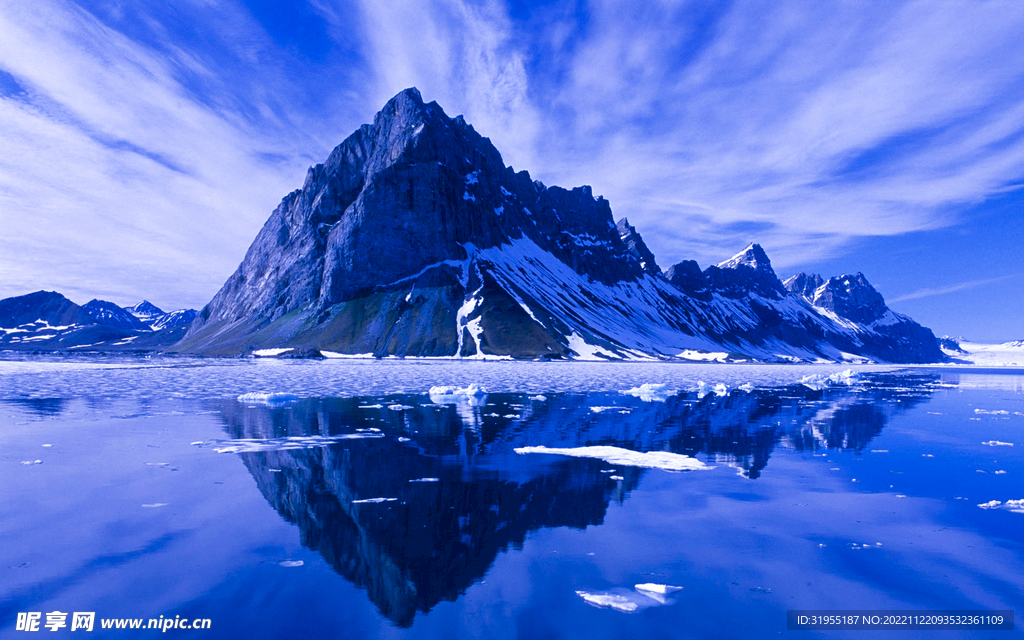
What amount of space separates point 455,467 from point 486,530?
626cm

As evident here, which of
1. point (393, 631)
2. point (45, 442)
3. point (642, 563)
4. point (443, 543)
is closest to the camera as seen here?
point (393, 631)

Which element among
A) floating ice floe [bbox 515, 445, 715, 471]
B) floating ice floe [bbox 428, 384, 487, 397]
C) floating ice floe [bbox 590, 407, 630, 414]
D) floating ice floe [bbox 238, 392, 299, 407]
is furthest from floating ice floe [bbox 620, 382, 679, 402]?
floating ice floe [bbox 238, 392, 299, 407]

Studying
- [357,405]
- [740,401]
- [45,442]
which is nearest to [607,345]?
[740,401]

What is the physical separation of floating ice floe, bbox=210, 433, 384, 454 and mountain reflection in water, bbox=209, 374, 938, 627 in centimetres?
62

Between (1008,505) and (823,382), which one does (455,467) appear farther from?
(823,382)

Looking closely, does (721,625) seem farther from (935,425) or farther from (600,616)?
(935,425)

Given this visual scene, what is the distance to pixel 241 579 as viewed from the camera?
32.4 ft

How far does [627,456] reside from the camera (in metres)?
21.0

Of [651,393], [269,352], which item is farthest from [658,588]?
[269,352]

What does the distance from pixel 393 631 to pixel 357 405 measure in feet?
98.6

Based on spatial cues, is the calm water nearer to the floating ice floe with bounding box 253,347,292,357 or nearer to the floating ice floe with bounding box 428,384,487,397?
the floating ice floe with bounding box 428,384,487,397

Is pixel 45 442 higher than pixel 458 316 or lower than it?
lower

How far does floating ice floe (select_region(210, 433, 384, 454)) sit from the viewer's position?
20.9 metres

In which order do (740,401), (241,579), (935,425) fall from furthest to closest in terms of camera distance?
(740,401) → (935,425) → (241,579)
